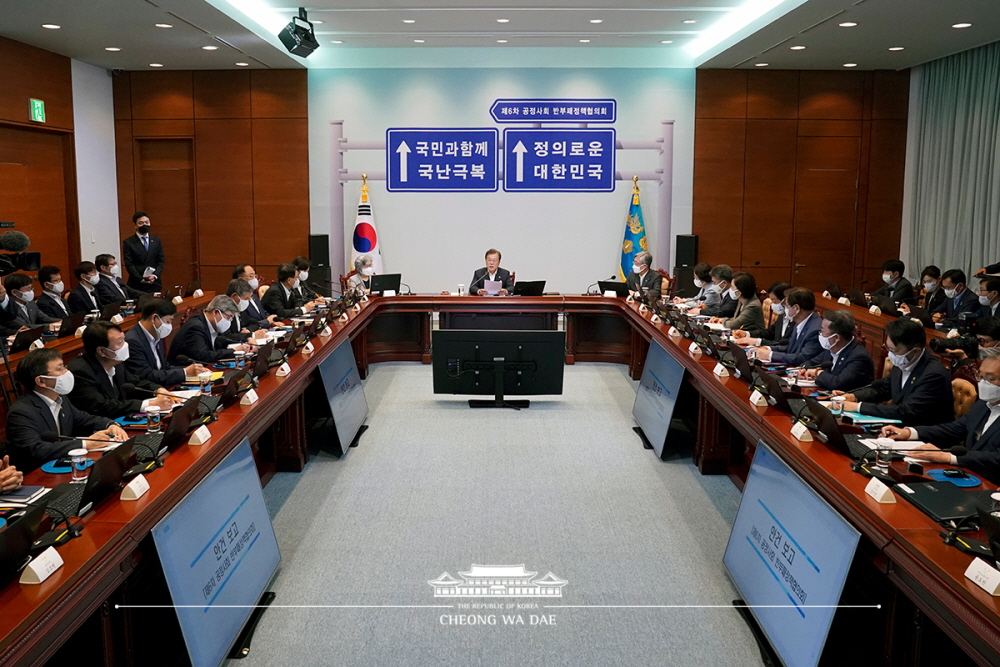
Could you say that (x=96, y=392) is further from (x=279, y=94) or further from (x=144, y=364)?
(x=279, y=94)

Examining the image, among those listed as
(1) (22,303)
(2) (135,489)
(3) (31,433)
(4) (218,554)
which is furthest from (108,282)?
(2) (135,489)

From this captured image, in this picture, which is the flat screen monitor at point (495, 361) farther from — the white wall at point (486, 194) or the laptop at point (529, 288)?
the white wall at point (486, 194)

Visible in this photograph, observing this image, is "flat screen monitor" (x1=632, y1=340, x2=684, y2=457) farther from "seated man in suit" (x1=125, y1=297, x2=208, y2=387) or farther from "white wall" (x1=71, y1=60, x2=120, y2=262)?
"white wall" (x1=71, y1=60, x2=120, y2=262)

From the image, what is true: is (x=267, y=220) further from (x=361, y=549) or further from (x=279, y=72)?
(x=361, y=549)

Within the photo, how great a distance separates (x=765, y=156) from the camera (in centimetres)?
1045

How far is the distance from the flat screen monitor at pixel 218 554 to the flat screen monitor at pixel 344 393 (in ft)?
5.81

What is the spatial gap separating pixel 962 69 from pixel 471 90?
5.50 meters

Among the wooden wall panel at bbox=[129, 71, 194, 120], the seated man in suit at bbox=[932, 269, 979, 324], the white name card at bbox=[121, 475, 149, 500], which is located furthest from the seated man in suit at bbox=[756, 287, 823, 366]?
the wooden wall panel at bbox=[129, 71, 194, 120]

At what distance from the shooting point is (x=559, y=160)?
411 inches

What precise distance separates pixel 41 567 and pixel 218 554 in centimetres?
90

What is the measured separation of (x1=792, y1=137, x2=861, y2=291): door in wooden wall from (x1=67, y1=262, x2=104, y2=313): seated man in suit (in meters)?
7.96

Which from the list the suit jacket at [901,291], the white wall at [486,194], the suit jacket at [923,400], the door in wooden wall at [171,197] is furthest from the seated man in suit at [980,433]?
the door in wooden wall at [171,197]

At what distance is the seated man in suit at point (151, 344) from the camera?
4707mm

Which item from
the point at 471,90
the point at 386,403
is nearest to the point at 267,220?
the point at 471,90
